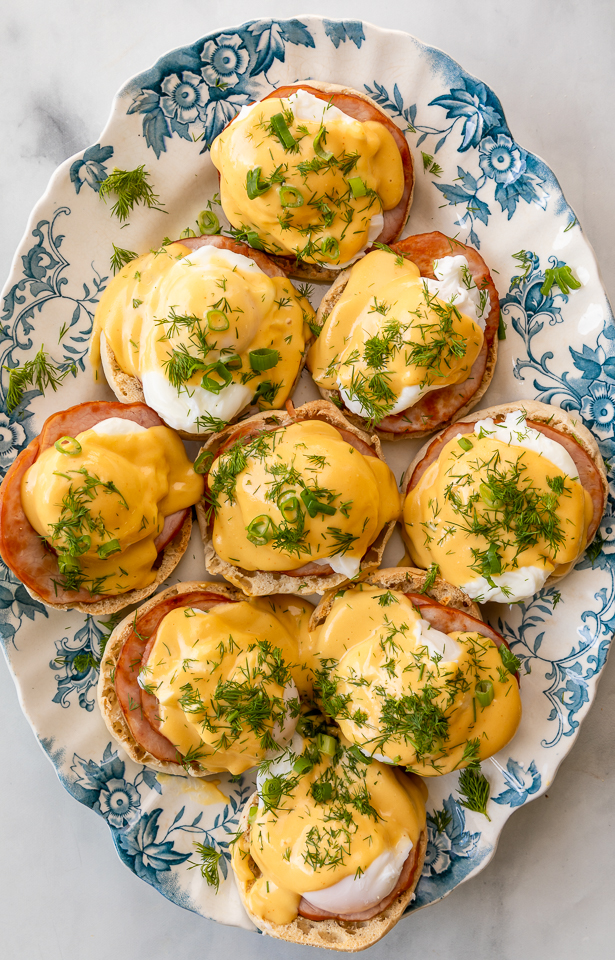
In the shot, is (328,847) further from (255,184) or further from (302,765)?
(255,184)

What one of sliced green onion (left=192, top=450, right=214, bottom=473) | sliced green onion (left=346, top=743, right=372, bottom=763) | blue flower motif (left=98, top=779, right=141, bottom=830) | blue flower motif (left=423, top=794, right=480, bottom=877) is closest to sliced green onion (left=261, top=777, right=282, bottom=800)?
sliced green onion (left=346, top=743, right=372, bottom=763)

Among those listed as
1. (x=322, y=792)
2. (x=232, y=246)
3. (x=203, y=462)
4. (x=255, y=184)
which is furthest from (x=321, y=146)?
(x=322, y=792)

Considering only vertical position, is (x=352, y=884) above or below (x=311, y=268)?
below

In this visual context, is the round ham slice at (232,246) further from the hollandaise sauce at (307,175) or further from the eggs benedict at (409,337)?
the eggs benedict at (409,337)

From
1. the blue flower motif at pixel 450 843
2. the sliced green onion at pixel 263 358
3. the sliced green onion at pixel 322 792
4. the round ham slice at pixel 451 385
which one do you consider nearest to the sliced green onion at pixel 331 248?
the round ham slice at pixel 451 385

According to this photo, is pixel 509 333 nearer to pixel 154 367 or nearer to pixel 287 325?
pixel 287 325

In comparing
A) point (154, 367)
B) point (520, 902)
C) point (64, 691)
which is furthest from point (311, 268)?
point (520, 902)
